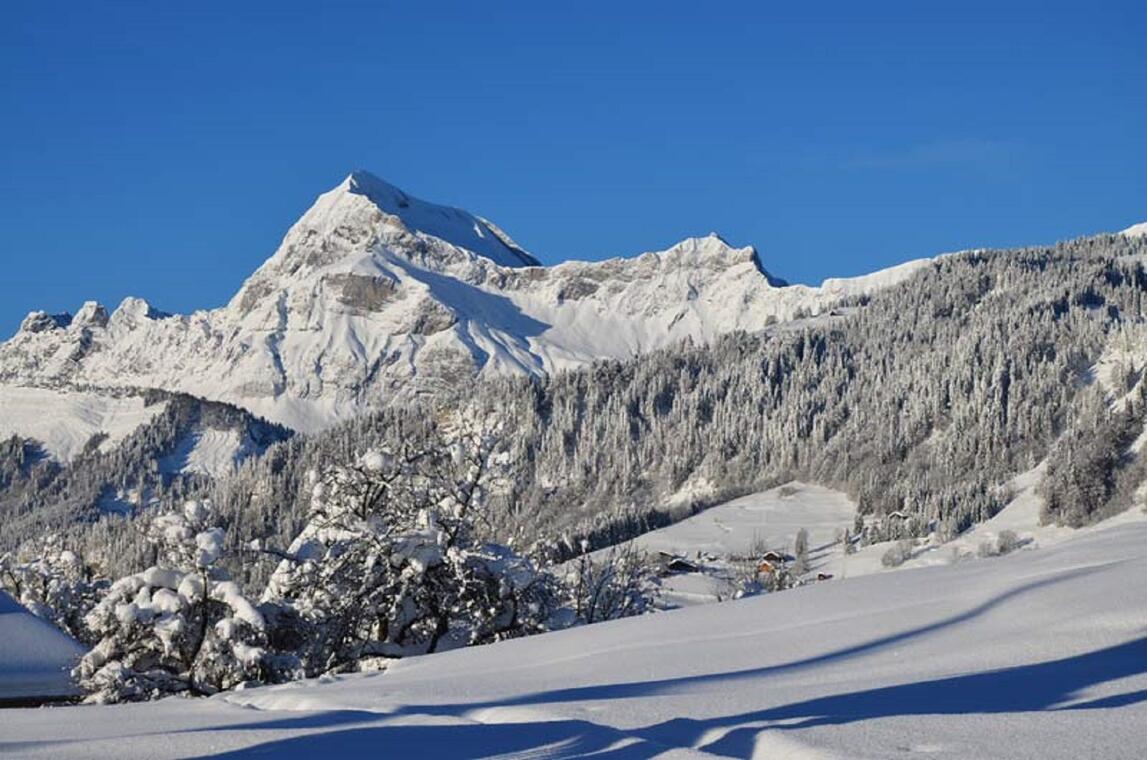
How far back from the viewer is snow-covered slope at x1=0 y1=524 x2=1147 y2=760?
7895mm

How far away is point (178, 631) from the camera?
21.6m

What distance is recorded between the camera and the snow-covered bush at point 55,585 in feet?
129

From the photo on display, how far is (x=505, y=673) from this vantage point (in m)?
12.7

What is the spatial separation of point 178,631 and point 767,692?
45.9 feet

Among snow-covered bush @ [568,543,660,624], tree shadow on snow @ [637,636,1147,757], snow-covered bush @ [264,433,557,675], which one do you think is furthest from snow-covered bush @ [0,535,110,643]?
tree shadow on snow @ [637,636,1147,757]

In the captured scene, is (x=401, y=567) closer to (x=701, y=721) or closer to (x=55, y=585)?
(x=701, y=721)

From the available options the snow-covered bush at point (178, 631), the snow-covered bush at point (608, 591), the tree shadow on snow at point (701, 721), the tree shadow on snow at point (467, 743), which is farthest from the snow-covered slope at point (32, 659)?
the tree shadow on snow at point (467, 743)

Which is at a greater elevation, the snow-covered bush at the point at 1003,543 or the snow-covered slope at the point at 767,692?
the snow-covered slope at the point at 767,692

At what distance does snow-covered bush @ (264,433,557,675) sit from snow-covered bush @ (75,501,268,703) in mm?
1334

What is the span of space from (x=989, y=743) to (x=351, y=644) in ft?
60.0

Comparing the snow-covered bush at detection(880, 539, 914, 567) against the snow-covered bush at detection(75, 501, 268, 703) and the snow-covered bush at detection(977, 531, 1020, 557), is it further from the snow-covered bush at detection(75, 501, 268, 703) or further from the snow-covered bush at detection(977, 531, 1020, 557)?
the snow-covered bush at detection(75, 501, 268, 703)

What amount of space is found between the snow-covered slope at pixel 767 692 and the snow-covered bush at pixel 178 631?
23.4 feet

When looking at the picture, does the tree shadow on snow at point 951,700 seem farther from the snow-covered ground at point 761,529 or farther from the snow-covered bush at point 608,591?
the snow-covered ground at point 761,529

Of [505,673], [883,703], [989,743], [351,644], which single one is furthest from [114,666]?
[989,743]
